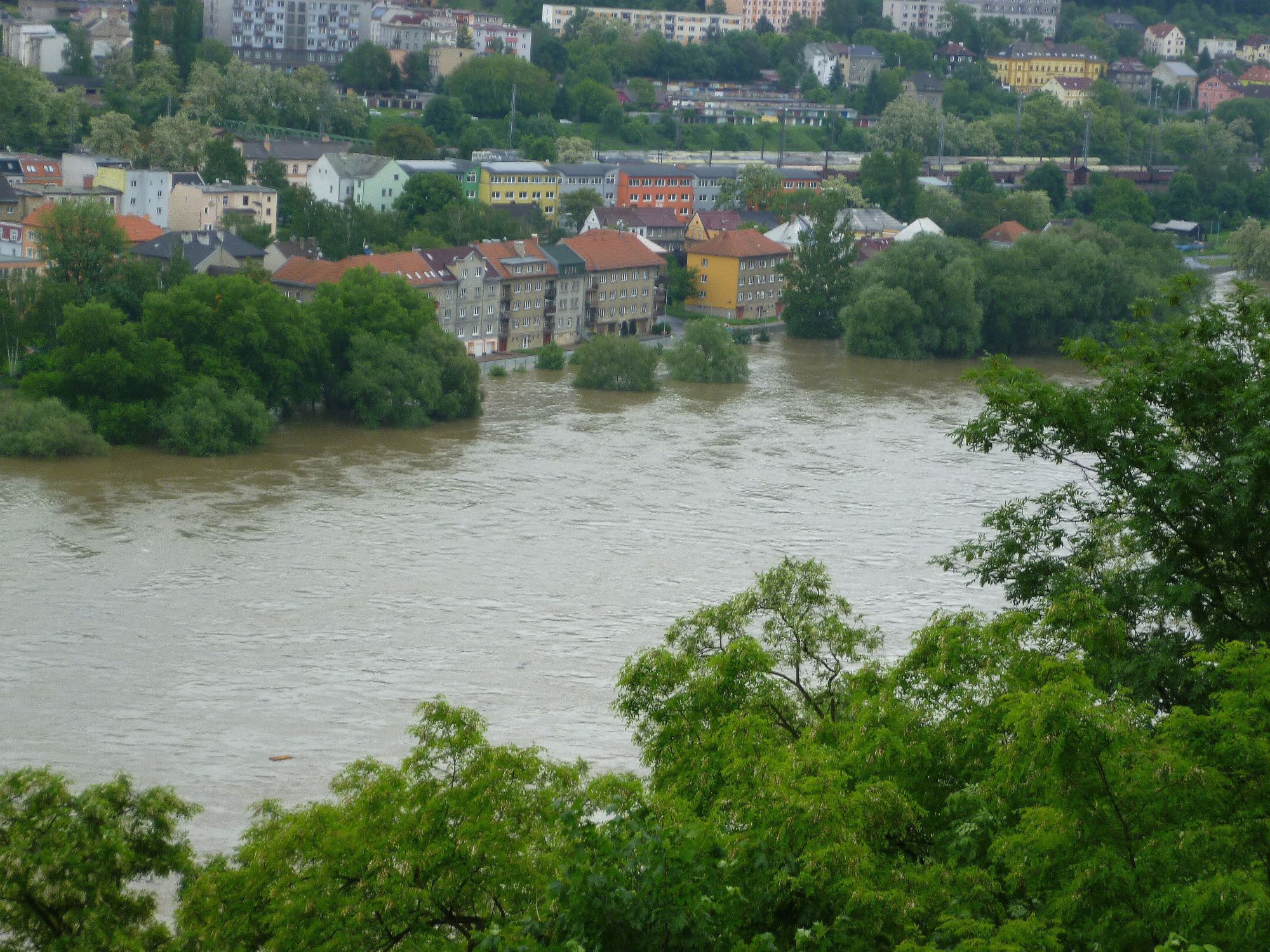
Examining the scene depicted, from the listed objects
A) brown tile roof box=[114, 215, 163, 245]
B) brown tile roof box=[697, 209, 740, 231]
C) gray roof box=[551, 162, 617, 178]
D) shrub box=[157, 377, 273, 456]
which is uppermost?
gray roof box=[551, 162, 617, 178]

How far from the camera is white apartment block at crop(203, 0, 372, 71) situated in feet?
142

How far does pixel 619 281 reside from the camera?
72.8ft

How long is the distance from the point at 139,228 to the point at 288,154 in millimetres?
6673

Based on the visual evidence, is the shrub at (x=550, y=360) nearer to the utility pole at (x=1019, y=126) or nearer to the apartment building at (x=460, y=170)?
the apartment building at (x=460, y=170)

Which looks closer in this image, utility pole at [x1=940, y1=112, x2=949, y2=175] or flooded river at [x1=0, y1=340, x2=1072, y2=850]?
flooded river at [x1=0, y1=340, x2=1072, y2=850]

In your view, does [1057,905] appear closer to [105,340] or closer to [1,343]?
[105,340]

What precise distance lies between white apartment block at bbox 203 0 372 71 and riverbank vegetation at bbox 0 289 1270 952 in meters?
39.2

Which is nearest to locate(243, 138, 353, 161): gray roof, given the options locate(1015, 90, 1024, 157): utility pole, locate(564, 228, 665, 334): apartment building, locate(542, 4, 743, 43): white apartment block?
locate(564, 228, 665, 334): apartment building

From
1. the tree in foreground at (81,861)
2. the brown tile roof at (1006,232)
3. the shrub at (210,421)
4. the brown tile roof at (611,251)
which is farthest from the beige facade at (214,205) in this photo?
the tree in foreground at (81,861)

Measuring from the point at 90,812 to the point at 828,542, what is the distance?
7.82 m

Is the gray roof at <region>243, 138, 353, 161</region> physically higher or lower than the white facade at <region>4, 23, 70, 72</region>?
lower

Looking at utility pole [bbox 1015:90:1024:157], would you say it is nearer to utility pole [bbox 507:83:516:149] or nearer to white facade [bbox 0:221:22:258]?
utility pole [bbox 507:83:516:149]

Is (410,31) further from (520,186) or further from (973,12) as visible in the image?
(973,12)

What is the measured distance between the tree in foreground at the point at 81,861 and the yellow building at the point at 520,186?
75.8ft
